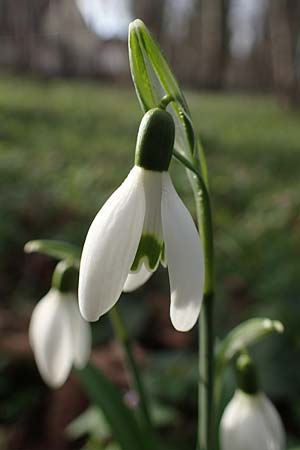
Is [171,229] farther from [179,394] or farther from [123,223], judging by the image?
[179,394]

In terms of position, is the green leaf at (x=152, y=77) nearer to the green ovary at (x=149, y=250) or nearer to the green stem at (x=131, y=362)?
the green ovary at (x=149, y=250)

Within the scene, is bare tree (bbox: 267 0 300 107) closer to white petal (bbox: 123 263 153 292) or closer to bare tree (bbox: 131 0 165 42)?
bare tree (bbox: 131 0 165 42)

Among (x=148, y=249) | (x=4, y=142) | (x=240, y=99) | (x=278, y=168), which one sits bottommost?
(x=240, y=99)

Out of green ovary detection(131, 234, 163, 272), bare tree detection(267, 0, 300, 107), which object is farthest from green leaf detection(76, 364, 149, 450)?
bare tree detection(267, 0, 300, 107)

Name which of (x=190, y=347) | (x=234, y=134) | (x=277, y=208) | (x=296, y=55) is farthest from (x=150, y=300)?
(x=296, y=55)

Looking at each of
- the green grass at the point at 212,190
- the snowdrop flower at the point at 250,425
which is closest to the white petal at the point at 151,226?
the snowdrop flower at the point at 250,425

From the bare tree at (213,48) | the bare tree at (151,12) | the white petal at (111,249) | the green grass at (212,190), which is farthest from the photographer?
the bare tree at (151,12)
